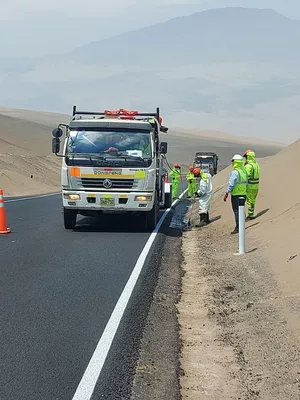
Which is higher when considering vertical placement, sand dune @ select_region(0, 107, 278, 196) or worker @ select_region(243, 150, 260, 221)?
worker @ select_region(243, 150, 260, 221)

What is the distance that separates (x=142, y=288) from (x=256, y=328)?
253 cm

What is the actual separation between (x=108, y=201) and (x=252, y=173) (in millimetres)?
4164

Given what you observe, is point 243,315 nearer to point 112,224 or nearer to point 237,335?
point 237,335

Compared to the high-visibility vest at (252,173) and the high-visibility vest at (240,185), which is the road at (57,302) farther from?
the high-visibility vest at (252,173)

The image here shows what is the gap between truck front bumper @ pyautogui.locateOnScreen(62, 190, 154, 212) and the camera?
53.6 ft

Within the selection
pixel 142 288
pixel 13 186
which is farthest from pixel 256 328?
pixel 13 186

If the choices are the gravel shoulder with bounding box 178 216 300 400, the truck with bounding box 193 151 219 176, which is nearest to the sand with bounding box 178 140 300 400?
the gravel shoulder with bounding box 178 216 300 400

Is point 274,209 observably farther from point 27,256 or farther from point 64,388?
point 64,388

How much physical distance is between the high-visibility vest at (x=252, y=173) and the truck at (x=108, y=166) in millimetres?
2701

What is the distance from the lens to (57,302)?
28.7 feet

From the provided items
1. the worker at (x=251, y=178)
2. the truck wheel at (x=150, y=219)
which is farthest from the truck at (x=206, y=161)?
the truck wheel at (x=150, y=219)

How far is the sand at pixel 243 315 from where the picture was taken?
599cm

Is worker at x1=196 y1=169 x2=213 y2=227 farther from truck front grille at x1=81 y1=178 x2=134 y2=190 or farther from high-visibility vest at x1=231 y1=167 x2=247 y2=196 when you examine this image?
truck front grille at x1=81 y1=178 x2=134 y2=190

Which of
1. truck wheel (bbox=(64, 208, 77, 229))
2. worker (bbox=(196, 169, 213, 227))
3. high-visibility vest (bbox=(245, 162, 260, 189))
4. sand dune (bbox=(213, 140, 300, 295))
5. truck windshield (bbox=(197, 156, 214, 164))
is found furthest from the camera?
truck windshield (bbox=(197, 156, 214, 164))
